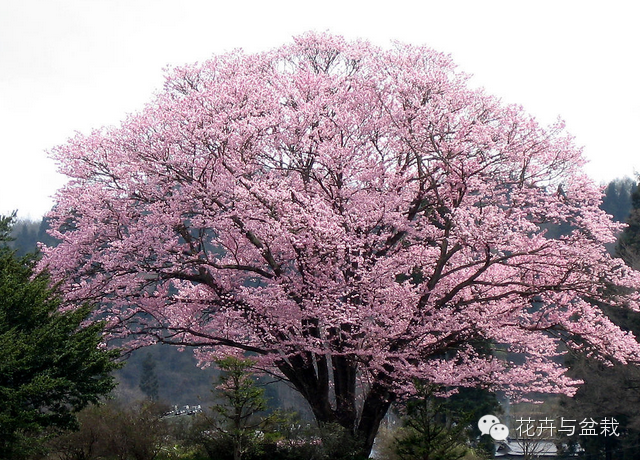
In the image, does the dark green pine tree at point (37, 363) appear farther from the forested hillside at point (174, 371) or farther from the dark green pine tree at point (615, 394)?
the forested hillside at point (174, 371)

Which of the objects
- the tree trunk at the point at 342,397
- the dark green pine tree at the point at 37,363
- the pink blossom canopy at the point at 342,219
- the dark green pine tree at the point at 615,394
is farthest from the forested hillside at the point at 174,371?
the dark green pine tree at the point at 37,363

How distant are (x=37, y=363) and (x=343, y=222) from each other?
24.4ft

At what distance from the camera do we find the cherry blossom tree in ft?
52.6

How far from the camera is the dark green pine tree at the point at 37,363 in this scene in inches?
487

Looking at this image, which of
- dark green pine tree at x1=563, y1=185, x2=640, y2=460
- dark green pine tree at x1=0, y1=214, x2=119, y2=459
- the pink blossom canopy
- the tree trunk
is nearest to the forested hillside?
dark green pine tree at x1=563, y1=185, x2=640, y2=460

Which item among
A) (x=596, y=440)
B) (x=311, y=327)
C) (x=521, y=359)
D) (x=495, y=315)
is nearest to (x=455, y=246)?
(x=495, y=315)

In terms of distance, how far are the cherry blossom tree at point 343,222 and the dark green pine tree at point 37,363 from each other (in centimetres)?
219

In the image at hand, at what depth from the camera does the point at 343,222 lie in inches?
659

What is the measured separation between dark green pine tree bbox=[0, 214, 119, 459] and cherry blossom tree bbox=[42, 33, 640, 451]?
2190 mm

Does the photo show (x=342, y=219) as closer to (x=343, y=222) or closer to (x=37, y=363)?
(x=343, y=222)

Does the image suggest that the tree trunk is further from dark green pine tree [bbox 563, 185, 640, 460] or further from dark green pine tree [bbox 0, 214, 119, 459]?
dark green pine tree [bbox 563, 185, 640, 460]

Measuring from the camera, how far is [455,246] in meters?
16.5

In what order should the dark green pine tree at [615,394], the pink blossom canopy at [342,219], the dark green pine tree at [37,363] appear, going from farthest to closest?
the dark green pine tree at [615,394] → the pink blossom canopy at [342,219] → the dark green pine tree at [37,363]

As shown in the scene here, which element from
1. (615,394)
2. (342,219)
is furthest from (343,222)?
(615,394)
